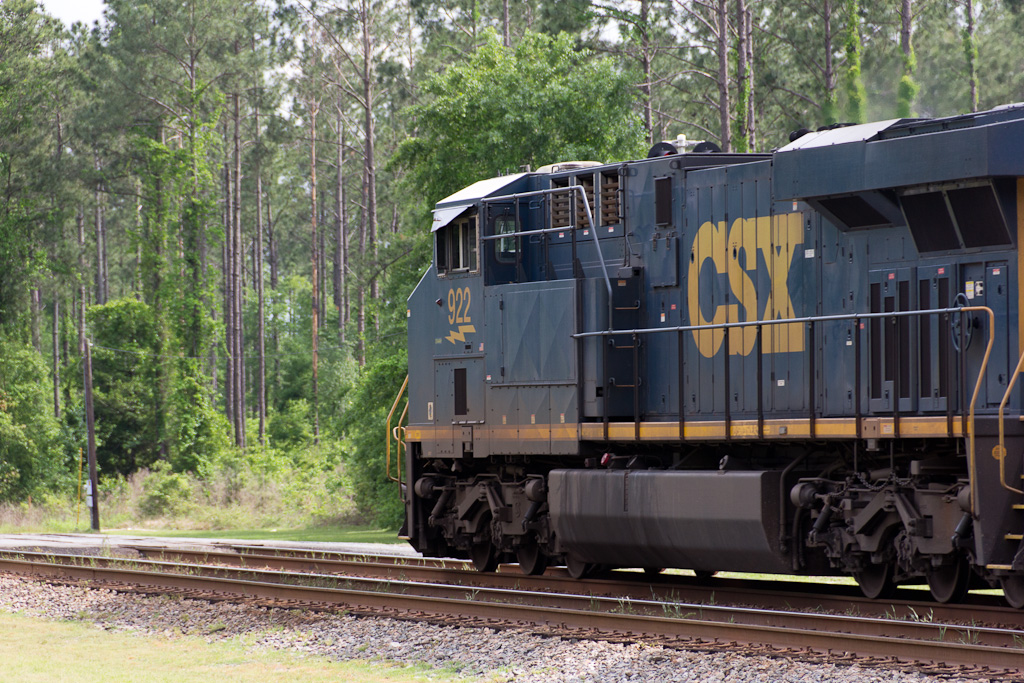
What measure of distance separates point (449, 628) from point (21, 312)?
3294 cm

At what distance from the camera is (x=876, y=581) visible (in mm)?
10312

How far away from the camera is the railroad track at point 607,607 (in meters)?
8.22

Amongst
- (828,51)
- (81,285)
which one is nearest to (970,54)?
(828,51)

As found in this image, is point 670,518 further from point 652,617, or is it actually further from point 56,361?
point 56,361

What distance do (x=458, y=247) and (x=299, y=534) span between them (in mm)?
14130

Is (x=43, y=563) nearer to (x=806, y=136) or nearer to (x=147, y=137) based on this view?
(x=806, y=136)

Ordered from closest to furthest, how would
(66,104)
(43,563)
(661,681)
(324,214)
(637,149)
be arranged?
(661,681)
(43,563)
(637,149)
(66,104)
(324,214)

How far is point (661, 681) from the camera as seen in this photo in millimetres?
7777

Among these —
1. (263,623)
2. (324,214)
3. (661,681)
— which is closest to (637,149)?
(263,623)

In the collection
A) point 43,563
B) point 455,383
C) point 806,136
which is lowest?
point 43,563

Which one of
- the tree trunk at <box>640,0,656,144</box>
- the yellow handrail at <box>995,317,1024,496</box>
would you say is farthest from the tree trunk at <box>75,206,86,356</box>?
the yellow handrail at <box>995,317,1024,496</box>

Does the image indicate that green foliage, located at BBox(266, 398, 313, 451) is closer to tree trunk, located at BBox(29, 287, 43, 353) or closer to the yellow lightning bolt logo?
tree trunk, located at BBox(29, 287, 43, 353)

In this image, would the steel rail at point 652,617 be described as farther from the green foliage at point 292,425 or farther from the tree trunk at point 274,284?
the tree trunk at point 274,284

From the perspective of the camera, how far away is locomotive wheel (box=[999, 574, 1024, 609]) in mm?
9141
